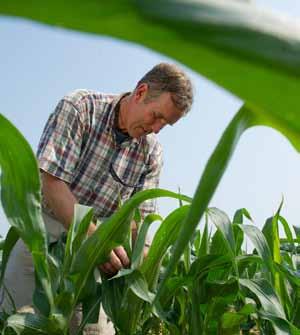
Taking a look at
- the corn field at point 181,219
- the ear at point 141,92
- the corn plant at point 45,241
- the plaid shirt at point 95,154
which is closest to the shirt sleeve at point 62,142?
the plaid shirt at point 95,154

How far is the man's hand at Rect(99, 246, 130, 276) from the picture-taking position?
899mm

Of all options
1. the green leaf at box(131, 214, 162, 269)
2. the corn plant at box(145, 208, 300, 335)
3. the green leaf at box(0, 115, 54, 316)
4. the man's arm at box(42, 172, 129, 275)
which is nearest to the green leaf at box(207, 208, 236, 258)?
the corn plant at box(145, 208, 300, 335)

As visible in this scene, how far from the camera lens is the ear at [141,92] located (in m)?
1.68

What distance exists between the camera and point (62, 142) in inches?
57.8

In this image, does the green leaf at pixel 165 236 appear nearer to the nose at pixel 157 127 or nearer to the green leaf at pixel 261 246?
the green leaf at pixel 261 246

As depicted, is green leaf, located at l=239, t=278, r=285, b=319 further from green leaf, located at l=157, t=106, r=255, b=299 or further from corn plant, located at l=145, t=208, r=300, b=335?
green leaf, located at l=157, t=106, r=255, b=299

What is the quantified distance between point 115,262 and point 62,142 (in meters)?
0.63

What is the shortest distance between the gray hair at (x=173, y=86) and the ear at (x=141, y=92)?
13 millimetres

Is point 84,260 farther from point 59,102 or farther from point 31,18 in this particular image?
point 59,102

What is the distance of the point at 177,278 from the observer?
2.68ft

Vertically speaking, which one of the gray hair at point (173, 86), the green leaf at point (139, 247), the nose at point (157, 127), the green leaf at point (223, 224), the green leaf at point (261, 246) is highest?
the gray hair at point (173, 86)

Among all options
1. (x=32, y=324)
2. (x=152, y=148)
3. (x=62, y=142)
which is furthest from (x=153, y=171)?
(x=32, y=324)

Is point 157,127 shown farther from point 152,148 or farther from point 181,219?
point 181,219

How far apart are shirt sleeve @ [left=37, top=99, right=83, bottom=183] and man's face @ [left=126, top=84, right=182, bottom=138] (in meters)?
0.19
